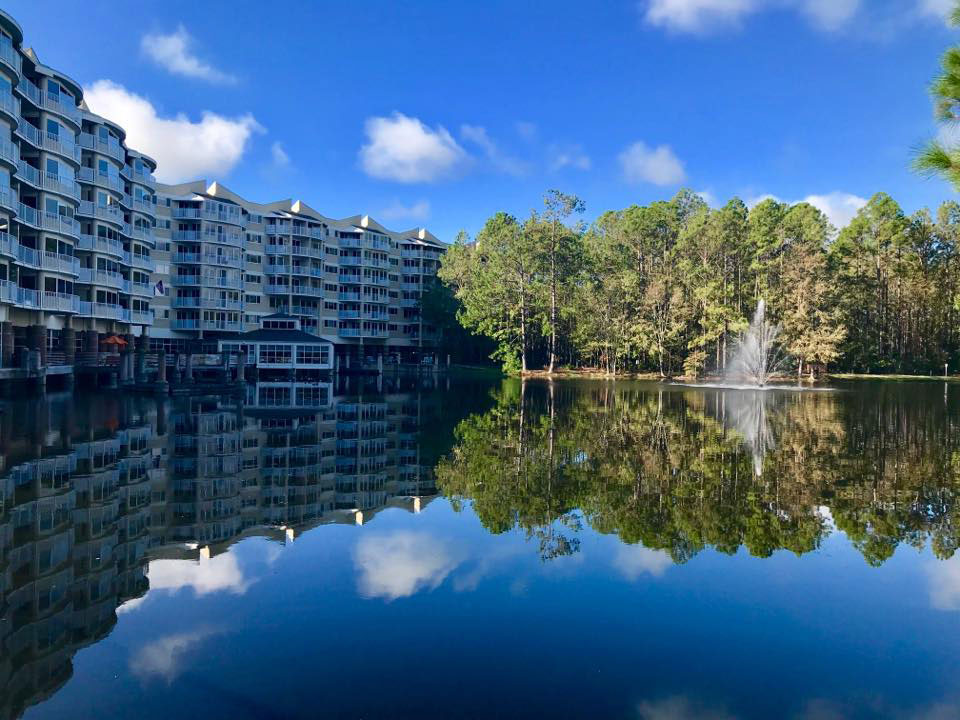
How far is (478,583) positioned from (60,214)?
44.4 metres

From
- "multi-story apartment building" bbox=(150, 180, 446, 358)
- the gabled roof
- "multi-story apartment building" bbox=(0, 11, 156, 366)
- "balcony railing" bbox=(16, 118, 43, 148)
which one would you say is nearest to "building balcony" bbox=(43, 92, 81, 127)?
"multi-story apartment building" bbox=(0, 11, 156, 366)

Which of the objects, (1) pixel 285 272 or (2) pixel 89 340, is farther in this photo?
(1) pixel 285 272

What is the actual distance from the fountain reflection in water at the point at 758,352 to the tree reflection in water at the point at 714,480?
32775mm

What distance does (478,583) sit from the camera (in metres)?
7.94

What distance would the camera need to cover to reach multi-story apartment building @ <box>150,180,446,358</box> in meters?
67.8

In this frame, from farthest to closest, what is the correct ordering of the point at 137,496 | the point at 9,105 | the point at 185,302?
1. the point at 185,302
2. the point at 9,105
3. the point at 137,496

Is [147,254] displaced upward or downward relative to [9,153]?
downward

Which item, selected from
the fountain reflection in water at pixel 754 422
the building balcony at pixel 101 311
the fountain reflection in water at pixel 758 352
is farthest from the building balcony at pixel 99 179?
the fountain reflection in water at pixel 758 352

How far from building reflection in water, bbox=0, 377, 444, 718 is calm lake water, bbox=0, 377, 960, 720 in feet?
0.21

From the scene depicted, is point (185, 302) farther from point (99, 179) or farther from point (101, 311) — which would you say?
point (99, 179)

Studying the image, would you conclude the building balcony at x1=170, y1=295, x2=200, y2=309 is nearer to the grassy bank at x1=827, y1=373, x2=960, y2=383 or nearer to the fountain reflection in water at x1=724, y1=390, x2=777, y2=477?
the fountain reflection in water at x1=724, y1=390, x2=777, y2=477

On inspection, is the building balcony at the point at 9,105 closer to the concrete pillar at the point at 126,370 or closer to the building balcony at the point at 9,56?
the building balcony at the point at 9,56

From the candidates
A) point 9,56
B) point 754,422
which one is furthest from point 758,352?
point 9,56

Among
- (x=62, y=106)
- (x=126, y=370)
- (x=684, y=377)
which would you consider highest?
(x=62, y=106)
